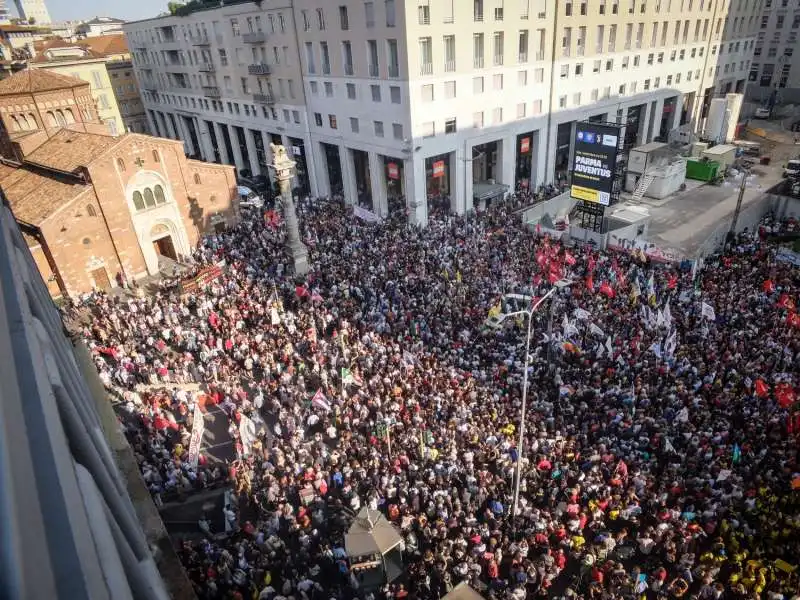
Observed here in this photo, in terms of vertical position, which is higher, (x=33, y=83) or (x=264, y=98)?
(x=33, y=83)

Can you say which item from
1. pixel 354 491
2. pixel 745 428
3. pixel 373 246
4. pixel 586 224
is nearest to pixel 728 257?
pixel 586 224

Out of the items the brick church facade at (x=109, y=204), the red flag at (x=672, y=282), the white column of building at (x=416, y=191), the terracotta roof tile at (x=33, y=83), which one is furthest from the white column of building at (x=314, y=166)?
the red flag at (x=672, y=282)

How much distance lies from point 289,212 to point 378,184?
476 inches

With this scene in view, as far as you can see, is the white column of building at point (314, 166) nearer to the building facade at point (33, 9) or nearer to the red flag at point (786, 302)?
the red flag at point (786, 302)

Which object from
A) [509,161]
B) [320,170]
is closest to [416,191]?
[509,161]

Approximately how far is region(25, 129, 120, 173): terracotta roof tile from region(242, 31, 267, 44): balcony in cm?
1729

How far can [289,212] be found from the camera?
31.2m

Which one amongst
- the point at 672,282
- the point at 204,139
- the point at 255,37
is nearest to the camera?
the point at 672,282

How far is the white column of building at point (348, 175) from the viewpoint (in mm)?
43375

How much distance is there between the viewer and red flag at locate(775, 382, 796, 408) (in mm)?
17547

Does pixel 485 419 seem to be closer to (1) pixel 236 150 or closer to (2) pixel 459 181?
(2) pixel 459 181

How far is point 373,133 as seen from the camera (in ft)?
130

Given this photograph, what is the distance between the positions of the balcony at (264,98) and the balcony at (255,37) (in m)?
4.53

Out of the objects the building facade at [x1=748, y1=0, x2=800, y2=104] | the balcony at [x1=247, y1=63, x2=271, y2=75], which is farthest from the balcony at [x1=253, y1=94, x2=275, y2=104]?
the building facade at [x1=748, y1=0, x2=800, y2=104]
